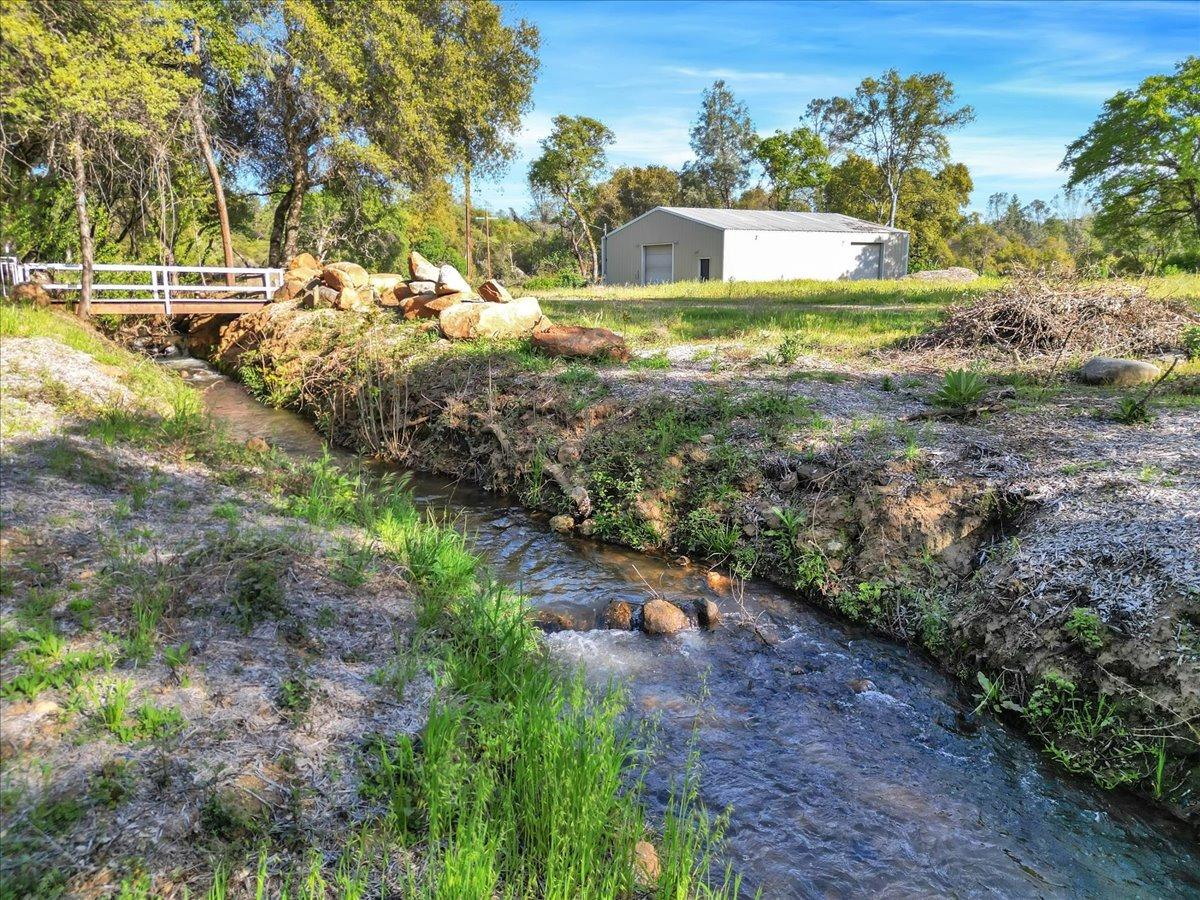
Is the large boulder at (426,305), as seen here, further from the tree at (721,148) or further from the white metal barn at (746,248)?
the tree at (721,148)

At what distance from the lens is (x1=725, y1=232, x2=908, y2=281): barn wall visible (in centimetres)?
3266

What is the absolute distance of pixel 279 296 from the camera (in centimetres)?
1653

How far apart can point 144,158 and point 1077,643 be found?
58.8 ft

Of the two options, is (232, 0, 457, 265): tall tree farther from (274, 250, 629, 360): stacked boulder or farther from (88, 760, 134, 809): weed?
(88, 760, 134, 809): weed

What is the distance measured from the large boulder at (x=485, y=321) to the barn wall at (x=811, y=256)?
21605mm

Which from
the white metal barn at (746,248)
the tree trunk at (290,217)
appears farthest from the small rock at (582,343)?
the white metal barn at (746,248)

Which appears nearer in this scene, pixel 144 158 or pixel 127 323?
pixel 144 158

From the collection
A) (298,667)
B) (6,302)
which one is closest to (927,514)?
(298,667)

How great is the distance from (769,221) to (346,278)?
2525 centimetres

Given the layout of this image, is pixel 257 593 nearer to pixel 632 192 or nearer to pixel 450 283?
pixel 450 283

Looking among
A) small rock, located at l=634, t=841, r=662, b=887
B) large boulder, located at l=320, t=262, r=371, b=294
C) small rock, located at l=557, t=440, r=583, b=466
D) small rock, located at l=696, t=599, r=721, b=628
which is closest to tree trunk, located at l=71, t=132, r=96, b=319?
large boulder, located at l=320, t=262, r=371, b=294

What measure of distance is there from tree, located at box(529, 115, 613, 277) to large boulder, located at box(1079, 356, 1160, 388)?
37.8 metres

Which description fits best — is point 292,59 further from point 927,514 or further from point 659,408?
point 927,514

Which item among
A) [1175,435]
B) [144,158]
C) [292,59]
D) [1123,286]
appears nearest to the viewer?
[1175,435]
